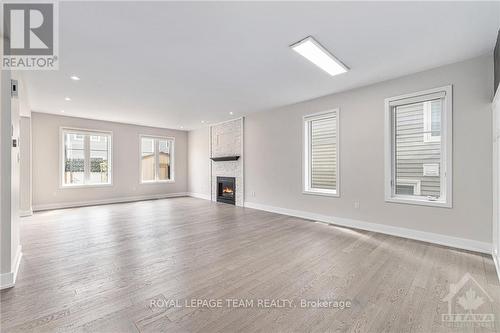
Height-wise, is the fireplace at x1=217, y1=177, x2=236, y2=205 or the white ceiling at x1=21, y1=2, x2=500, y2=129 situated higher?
the white ceiling at x1=21, y1=2, x2=500, y2=129

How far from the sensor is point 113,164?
7738 millimetres

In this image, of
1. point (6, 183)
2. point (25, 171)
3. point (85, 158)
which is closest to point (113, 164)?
point (85, 158)

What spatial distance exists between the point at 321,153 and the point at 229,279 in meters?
3.77

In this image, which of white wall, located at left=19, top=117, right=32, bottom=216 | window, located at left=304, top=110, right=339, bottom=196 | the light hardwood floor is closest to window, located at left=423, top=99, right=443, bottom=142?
window, located at left=304, top=110, right=339, bottom=196

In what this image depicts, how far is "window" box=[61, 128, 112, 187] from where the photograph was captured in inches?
273

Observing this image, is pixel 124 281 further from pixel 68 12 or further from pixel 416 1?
pixel 416 1

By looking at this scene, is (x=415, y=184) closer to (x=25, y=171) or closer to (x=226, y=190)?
(x=226, y=190)

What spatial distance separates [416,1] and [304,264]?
10.1ft

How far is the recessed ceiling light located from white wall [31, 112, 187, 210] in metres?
7.16

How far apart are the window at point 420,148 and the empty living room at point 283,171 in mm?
24

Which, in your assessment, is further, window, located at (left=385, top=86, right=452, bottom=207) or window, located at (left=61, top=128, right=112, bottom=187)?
window, located at (left=61, top=128, right=112, bottom=187)

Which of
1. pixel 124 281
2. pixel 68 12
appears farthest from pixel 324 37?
pixel 124 281

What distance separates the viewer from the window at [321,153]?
199 inches

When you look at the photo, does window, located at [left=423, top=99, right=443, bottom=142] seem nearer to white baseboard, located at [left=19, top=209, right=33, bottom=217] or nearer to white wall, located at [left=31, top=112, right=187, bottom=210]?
white wall, located at [left=31, top=112, right=187, bottom=210]
